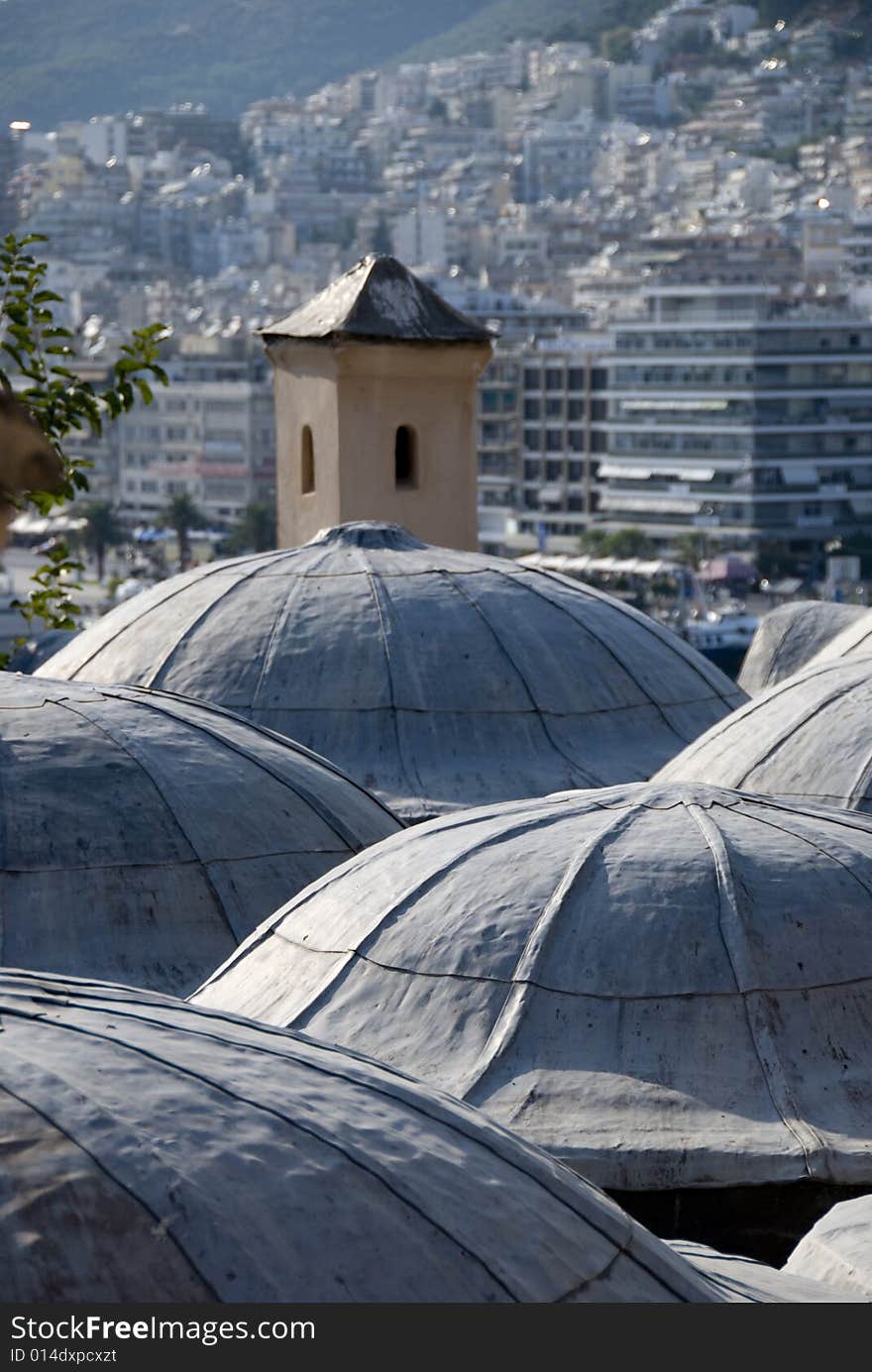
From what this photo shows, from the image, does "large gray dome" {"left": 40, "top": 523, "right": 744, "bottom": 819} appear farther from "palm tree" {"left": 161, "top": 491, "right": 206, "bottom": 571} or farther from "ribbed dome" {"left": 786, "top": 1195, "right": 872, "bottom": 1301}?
"palm tree" {"left": 161, "top": 491, "right": 206, "bottom": 571}

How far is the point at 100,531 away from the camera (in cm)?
11875

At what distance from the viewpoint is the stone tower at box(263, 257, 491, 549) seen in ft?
55.1

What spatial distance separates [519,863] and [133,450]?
142 metres

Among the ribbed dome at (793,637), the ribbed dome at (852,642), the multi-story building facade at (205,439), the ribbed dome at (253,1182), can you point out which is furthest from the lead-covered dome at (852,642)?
the multi-story building facade at (205,439)

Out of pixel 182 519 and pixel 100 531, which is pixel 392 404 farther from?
pixel 100 531

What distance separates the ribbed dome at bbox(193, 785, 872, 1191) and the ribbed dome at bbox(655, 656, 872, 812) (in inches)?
74.4

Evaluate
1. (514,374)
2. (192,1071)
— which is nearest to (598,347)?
(514,374)

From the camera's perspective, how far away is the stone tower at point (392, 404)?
1680 cm

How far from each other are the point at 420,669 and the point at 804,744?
2.80 metres

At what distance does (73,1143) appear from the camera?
4.31 metres

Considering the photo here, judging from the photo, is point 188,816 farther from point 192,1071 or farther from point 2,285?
point 192,1071

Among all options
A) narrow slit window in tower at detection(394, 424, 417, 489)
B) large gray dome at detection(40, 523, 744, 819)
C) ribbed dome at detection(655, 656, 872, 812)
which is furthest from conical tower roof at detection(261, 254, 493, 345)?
ribbed dome at detection(655, 656, 872, 812)

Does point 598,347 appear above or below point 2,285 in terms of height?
below

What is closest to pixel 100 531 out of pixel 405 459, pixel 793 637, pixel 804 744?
pixel 405 459
